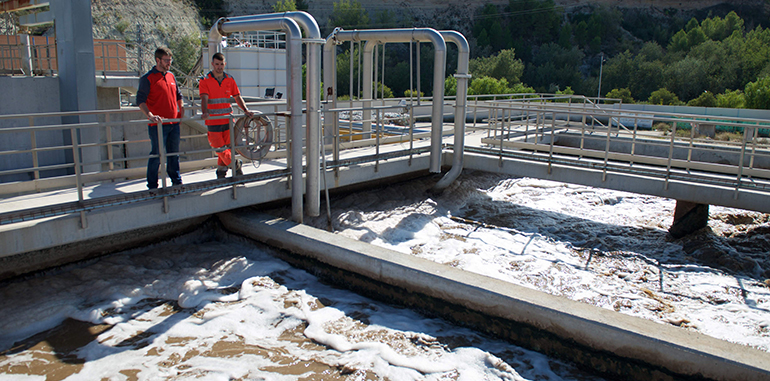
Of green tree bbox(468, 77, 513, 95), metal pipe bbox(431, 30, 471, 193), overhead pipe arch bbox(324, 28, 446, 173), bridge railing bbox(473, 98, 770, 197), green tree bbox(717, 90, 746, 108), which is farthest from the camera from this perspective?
green tree bbox(468, 77, 513, 95)

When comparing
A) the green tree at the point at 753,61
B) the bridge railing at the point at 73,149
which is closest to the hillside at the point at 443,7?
the green tree at the point at 753,61

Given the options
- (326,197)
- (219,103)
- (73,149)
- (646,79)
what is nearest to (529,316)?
(326,197)

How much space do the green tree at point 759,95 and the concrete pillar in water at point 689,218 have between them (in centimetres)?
2289

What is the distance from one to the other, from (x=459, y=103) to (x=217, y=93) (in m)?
4.36

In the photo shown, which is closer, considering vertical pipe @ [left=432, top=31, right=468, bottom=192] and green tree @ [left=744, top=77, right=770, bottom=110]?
vertical pipe @ [left=432, top=31, right=468, bottom=192]

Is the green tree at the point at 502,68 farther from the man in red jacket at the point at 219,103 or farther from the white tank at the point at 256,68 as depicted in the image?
the man in red jacket at the point at 219,103

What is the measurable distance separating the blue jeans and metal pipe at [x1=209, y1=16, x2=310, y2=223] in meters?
1.37

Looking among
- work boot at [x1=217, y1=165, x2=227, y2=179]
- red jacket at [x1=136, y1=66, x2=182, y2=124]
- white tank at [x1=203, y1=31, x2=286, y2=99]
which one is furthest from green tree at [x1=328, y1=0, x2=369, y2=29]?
red jacket at [x1=136, y1=66, x2=182, y2=124]

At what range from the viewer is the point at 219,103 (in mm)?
6566

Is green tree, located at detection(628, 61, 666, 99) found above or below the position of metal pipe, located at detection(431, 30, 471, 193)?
above

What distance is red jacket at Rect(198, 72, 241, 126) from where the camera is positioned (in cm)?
643

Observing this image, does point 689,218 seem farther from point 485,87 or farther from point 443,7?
point 443,7

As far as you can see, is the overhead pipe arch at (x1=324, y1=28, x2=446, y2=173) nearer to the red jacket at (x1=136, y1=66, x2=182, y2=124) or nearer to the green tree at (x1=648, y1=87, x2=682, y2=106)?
the red jacket at (x1=136, y1=66, x2=182, y2=124)

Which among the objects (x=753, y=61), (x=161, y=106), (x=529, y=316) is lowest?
(x=529, y=316)
